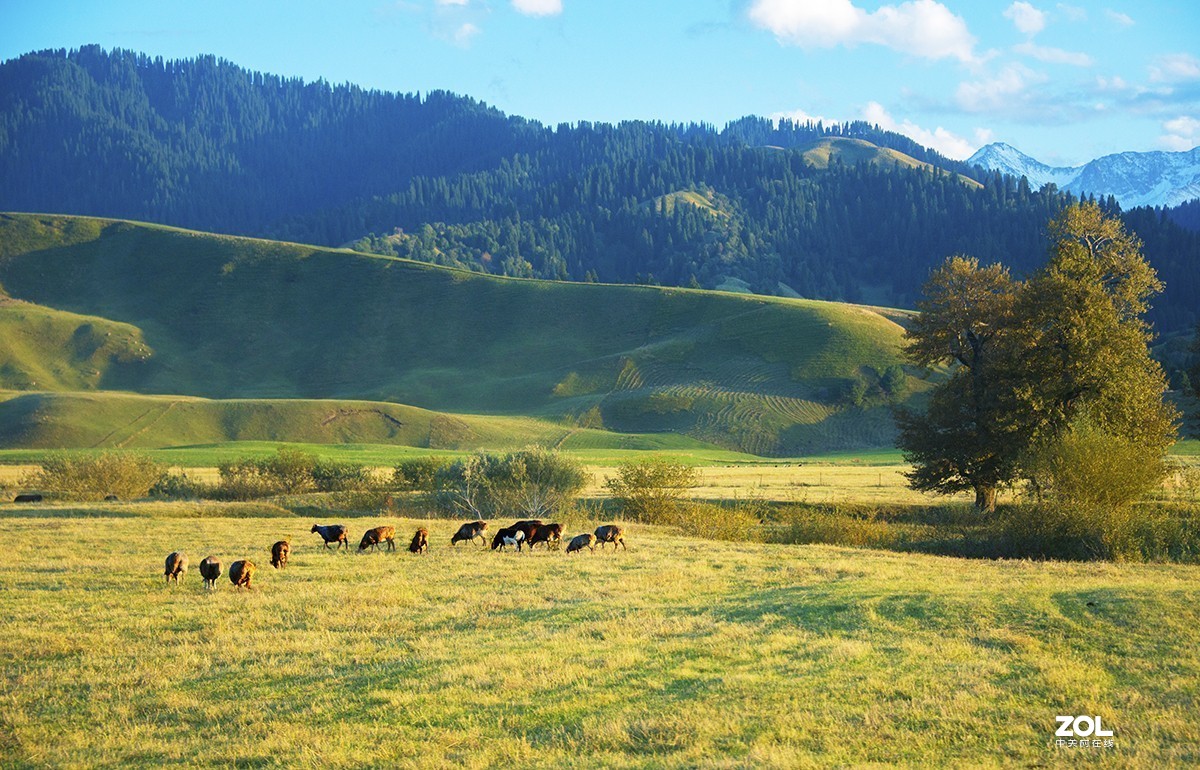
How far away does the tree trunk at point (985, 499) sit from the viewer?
4162 centimetres

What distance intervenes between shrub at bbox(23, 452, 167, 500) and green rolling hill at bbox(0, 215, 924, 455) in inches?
2441

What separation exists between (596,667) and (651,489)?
96.1 feet

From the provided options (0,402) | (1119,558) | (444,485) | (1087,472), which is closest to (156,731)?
(1119,558)

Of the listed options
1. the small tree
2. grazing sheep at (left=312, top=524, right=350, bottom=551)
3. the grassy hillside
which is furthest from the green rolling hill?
grazing sheep at (left=312, top=524, right=350, bottom=551)

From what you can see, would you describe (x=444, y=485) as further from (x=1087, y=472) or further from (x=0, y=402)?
(x=0, y=402)

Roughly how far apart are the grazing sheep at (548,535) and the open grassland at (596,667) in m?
5.90

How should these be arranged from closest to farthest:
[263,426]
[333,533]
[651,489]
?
→ 1. [333,533]
2. [651,489]
3. [263,426]

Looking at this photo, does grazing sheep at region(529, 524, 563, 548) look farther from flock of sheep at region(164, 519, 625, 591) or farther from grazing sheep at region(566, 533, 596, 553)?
grazing sheep at region(566, 533, 596, 553)

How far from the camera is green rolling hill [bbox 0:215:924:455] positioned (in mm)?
122000

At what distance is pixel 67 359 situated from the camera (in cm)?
16075

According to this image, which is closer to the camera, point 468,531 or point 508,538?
point 508,538

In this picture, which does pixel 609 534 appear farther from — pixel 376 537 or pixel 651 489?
pixel 651 489

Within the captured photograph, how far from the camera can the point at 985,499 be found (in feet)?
139

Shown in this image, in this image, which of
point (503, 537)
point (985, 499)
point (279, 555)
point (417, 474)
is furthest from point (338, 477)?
point (985, 499)
